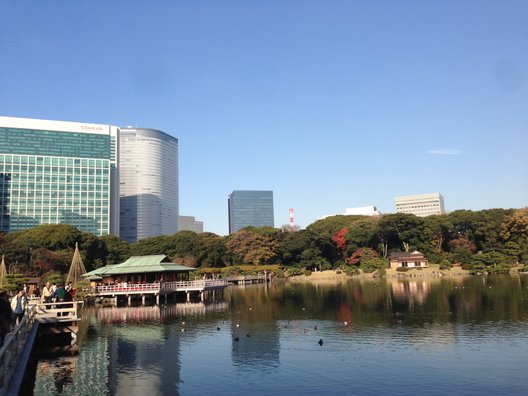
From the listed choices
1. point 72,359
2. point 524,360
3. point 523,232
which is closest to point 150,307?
point 72,359

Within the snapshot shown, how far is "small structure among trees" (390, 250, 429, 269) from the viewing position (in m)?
84.7

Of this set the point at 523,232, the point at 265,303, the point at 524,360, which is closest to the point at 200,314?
the point at 265,303

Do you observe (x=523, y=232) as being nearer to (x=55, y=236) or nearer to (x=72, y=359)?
(x=72, y=359)

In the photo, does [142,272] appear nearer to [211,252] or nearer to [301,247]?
[211,252]

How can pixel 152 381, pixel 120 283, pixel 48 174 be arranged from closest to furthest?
pixel 152 381, pixel 120 283, pixel 48 174

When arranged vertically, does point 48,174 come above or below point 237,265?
above

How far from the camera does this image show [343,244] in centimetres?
9544

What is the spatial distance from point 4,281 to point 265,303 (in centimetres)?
2659

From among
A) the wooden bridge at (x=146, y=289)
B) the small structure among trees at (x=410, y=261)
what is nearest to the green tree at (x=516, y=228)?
the small structure among trees at (x=410, y=261)

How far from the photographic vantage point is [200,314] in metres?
42.2

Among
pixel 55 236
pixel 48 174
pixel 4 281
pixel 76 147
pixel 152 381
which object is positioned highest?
pixel 76 147

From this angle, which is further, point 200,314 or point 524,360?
point 200,314

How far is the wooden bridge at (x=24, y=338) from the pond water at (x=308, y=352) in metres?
1.66

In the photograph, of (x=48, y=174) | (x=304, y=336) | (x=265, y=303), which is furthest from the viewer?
(x=48, y=174)
